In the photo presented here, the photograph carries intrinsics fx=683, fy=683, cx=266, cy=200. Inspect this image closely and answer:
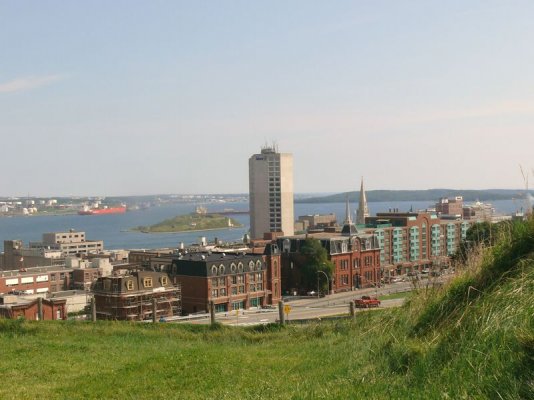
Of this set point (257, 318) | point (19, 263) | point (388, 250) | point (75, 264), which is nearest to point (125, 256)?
point (19, 263)

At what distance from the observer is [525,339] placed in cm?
409

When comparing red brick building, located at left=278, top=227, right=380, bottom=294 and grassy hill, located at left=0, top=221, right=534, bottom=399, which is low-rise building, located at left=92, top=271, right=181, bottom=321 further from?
grassy hill, located at left=0, top=221, right=534, bottom=399

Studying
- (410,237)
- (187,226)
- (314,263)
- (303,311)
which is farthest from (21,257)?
(187,226)

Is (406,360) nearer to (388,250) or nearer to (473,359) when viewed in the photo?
(473,359)

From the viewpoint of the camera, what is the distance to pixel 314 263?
158ft

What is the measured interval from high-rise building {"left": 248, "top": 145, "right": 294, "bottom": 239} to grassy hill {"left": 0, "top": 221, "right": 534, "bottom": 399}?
84236 millimetres

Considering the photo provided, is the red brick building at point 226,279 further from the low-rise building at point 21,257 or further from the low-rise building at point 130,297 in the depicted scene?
the low-rise building at point 21,257

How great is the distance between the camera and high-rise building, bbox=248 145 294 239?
94875 millimetres

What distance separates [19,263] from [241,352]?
212 feet

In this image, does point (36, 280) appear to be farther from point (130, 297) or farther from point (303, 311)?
point (303, 311)

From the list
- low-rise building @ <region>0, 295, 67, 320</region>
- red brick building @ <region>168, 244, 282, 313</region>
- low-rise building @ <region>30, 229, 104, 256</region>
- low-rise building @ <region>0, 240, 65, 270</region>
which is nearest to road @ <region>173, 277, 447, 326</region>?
red brick building @ <region>168, 244, 282, 313</region>

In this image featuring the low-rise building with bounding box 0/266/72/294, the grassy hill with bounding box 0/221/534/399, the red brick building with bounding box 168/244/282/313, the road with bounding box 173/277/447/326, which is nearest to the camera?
the grassy hill with bounding box 0/221/534/399

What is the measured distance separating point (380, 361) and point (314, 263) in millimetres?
42547

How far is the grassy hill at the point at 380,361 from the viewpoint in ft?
14.6
